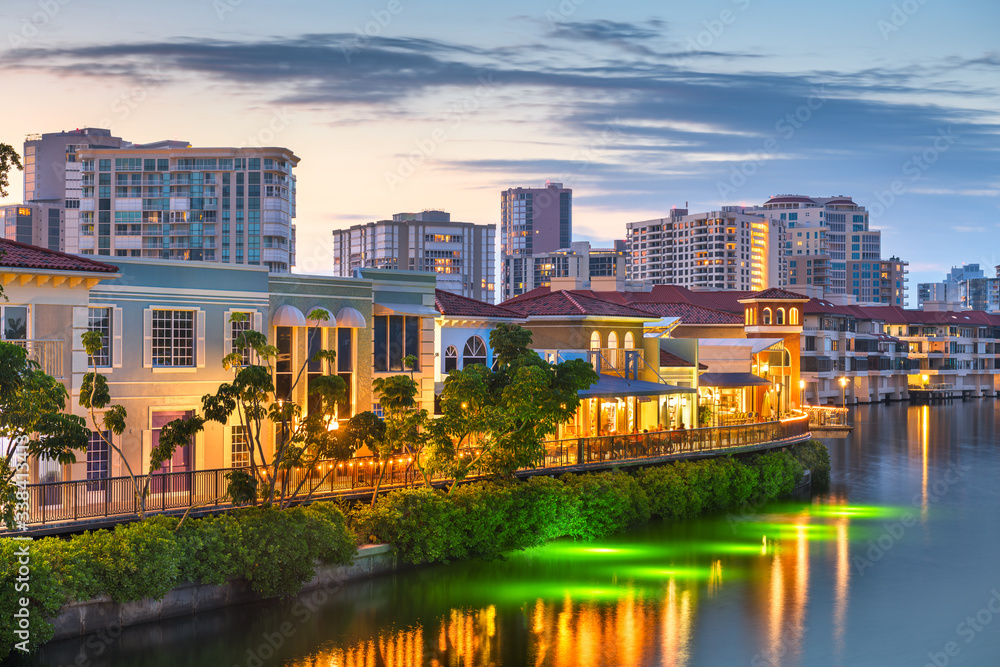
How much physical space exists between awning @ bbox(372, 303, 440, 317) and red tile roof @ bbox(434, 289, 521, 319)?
1.49 meters

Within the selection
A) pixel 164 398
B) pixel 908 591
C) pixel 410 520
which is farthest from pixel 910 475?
pixel 164 398

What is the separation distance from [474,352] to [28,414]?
27481 millimetres

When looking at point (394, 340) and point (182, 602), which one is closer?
point (182, 602)

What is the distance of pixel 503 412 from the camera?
127 ft

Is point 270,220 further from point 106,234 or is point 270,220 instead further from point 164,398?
point 164,398

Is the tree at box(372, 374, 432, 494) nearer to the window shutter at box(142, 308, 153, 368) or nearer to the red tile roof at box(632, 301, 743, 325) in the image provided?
the window shutter at box(142, 308, 153, 368)

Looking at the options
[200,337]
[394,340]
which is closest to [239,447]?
[200,337]

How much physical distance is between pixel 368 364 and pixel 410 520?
29.8 feet

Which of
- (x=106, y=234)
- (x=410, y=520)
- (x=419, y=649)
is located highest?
(x=106, y=234)

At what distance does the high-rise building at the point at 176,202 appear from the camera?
164 meters

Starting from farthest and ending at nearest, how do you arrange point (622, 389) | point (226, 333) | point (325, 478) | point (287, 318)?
point (622, 389) < point (287, 318) < point (226, 333) < point (325, 478)

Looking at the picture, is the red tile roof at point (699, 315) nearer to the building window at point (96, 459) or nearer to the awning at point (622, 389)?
the awning at point (622, 389)

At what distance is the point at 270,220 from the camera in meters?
166
